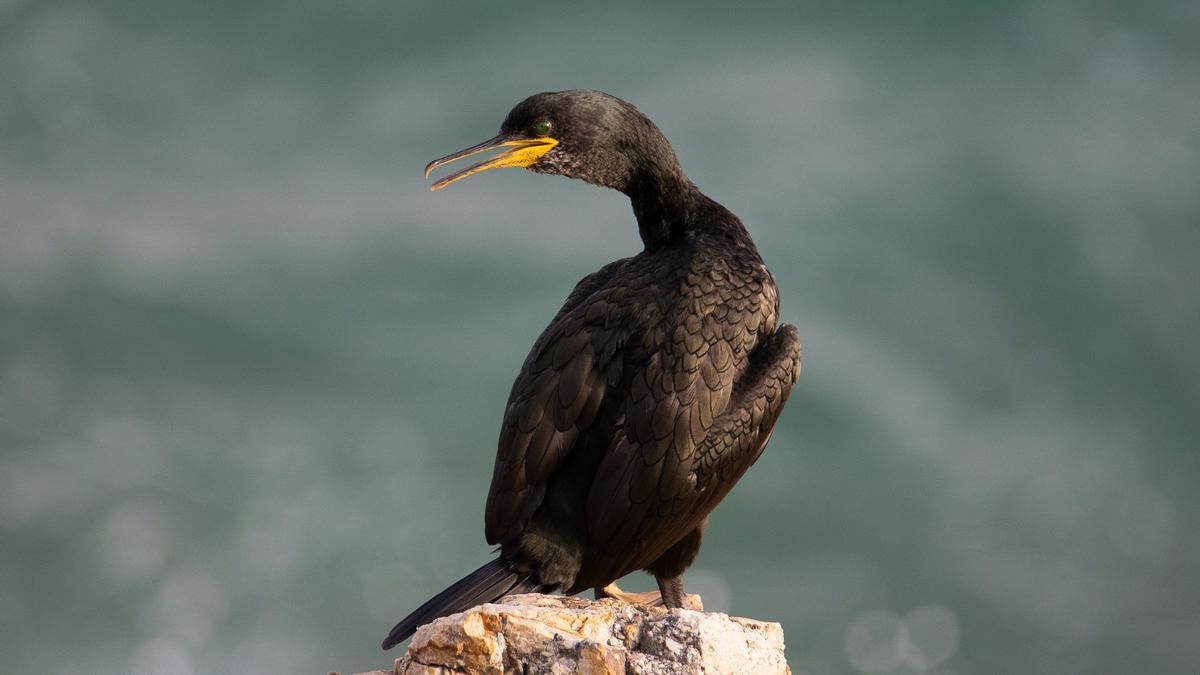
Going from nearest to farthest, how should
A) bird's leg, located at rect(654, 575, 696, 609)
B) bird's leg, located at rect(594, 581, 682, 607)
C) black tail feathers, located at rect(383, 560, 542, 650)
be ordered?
black tail feathers, located at rect(383, 560, 542, 650) → bird's leg, located at rect(654, 575, 696, 609) → bird's leg, located at rect(594, 581, 682, 607)

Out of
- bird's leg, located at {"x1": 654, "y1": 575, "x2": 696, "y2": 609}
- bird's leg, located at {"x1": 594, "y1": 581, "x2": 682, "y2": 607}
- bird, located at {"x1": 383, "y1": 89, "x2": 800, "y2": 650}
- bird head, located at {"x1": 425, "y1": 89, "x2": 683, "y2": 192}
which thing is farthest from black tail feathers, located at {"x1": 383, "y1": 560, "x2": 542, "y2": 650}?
bird head, located at {"x1": 425, "y1": 89, "x2": 683, "y2": 192}

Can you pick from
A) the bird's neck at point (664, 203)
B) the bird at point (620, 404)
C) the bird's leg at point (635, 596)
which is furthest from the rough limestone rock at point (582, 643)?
the bird's neck at point (664, 203)

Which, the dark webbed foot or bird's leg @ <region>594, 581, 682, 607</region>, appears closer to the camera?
the dark webbed foot

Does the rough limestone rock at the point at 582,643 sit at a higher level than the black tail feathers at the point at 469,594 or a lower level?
lower

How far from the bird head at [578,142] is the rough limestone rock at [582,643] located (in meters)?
2.23

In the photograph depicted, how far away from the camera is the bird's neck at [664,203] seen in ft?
20.3

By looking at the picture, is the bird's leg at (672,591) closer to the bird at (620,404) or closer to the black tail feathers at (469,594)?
the bird at (620,404)

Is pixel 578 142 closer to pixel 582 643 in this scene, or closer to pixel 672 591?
pixel 672 591

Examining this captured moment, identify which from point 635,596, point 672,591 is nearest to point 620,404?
point 672,591

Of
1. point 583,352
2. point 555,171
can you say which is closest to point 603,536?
point 583,352

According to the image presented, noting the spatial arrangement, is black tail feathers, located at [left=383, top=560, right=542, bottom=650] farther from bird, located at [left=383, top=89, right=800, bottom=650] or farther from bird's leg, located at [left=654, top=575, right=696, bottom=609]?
bird's leg, located at [left=654, top=575, right=696, bottom=609]

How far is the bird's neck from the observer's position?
6.20 metres

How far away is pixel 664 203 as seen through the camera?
623cm

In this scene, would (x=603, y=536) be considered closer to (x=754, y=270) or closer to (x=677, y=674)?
(x=677, y=674)
